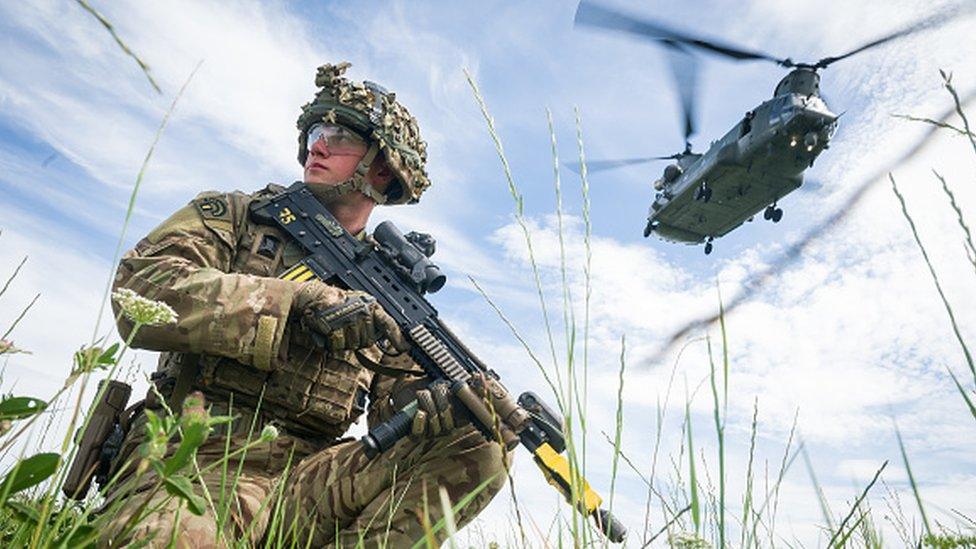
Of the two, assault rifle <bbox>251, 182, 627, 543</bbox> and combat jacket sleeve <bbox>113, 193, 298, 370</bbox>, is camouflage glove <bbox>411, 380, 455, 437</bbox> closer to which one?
assault rifle <bbox>251, 182, 627, 543</bbox>

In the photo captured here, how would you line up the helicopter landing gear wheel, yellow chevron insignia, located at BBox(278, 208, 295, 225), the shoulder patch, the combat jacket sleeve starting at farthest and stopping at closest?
the helicopter landing gear wheel, yellow chevron insignia, located at BBox(278, 208, 295, 225), the shoulder patch, the combat jacket sleeve

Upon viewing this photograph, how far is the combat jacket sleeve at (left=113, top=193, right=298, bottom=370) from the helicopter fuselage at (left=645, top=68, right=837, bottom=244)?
14.3 m

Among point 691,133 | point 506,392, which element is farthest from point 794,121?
point 506,392

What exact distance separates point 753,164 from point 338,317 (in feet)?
48.5

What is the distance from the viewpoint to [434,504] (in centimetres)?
316

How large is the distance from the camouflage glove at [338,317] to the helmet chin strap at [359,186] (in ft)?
2.72

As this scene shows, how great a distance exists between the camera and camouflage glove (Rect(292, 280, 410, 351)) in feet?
9.82

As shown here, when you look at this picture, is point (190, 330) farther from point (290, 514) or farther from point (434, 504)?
point (434, 504)

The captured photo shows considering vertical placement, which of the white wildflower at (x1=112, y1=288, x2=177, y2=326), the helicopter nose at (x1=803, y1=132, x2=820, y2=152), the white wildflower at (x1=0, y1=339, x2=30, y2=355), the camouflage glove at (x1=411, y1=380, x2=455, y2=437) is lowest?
the white wildflower at (x1=0, y1=339, x2=30, y2=355)

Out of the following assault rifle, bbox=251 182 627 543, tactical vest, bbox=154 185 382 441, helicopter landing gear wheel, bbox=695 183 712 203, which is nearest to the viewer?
tactical vest, bbox=154 185 382 441

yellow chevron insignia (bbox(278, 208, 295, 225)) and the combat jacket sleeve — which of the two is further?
yellow chevron insignia (bbox(278, 208, 295, 225))

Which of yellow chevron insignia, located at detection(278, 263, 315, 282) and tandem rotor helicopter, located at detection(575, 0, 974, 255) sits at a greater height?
tandem rotor helicopter, located at detection(575, 0, 974, 255)

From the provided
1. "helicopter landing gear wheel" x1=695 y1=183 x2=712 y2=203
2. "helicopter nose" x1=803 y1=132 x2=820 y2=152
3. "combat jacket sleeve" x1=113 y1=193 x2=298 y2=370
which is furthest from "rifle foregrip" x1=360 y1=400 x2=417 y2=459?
"helicopter landing gear wheel" x1=695 y1=183 x2=712 y2=203

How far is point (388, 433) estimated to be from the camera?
9.66 ft
